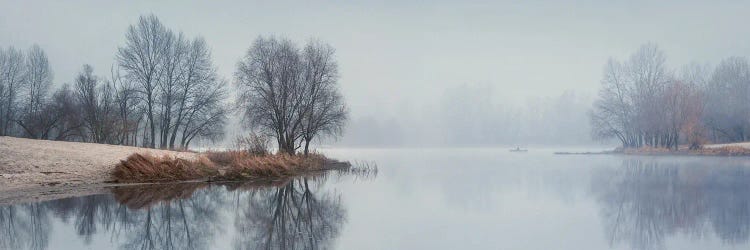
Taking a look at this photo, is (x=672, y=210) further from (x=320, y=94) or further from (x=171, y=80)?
(x=171, y=80)

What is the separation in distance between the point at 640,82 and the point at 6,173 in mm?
58839

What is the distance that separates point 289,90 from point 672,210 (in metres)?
23.1

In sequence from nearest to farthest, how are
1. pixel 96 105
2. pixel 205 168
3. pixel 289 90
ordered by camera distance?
pixel 205 168 → pixel 289 90 → pixel 96 105

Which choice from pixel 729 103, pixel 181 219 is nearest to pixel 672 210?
pixel 181 219

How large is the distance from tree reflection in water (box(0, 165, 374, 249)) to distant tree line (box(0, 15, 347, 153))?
15833mm

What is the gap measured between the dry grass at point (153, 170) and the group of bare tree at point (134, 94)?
717 inches

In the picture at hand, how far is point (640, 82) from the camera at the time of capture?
57000 mm

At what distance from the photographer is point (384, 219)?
11062 millimetres

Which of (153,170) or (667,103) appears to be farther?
(667,103)

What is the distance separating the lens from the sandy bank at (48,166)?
1533cm

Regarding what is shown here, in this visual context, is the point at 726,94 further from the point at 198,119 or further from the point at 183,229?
the point at 183,229

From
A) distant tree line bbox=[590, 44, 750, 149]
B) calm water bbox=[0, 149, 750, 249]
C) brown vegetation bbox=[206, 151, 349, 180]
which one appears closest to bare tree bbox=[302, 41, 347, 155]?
brown vegetation bbox=[206, 151, 349, 180]

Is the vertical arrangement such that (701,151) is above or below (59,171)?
above

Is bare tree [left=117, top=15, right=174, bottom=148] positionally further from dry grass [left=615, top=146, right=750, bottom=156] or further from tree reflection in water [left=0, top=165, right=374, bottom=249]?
dry grass [left=615, top=146, right=750, bottom=156]
